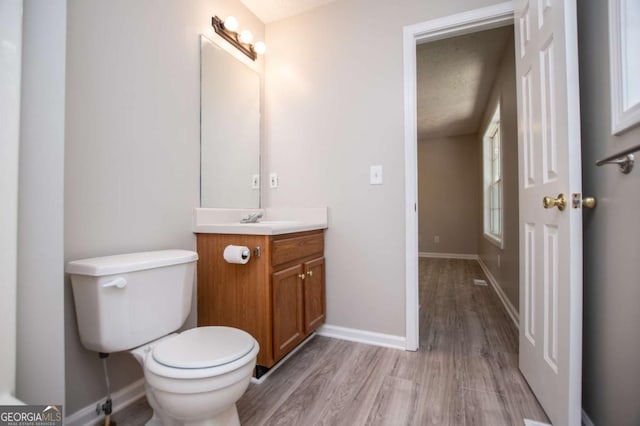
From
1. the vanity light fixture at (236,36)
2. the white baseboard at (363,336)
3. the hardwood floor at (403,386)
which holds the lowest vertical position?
the hardwood floor at (403,386)

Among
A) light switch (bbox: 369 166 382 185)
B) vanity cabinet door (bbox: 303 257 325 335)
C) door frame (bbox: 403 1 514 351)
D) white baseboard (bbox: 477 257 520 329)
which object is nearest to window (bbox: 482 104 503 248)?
white baseboard (bbox: 477 257 520 329)

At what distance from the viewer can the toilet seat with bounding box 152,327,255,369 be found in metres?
0.95

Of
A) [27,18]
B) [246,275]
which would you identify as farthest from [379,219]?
[27,18]

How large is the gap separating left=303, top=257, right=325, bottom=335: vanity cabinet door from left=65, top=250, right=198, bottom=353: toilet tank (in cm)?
83

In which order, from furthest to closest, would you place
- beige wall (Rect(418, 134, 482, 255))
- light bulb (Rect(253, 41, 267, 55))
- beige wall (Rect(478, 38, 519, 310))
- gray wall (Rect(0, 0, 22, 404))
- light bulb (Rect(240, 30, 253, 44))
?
beige wall (Rect(418, 134, 482, 255))
beige wall (Rect(478, 38, 519, 310))
light bulb (Rect(253, 41, 267, 55))
light bulb (Rect(240, 30, 253, 44))
gray wall (Rect(0, 0, 22, 404))

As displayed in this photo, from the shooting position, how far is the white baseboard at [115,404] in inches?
46.0

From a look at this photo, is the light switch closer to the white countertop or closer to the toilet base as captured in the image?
the white countertop

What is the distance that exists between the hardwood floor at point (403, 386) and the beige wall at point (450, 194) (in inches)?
143

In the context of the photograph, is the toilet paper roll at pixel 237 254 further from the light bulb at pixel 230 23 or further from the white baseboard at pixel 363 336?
the light bulb at pixel 230 23

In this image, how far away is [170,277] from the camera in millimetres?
1226

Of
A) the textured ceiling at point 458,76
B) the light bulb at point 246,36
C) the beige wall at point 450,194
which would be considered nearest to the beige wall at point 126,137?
the light bulb at point 246,36

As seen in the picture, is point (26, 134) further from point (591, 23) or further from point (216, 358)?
point (591, 23)

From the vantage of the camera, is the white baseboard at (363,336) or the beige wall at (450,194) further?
the beige wall at (450,194)

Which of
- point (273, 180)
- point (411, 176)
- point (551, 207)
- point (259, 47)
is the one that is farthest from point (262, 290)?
point (259, 47)
